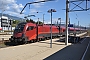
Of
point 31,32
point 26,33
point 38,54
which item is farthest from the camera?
point 31,32

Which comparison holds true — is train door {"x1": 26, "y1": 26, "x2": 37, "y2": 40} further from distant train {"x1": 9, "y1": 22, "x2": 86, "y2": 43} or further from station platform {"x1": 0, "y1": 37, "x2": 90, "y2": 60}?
station platform {"x1": 0, "y1": 37, "x2": 90, "y2": 60}

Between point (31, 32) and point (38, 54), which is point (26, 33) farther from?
point (38, 54)

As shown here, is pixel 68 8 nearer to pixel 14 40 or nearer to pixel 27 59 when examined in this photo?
pixel 14 40

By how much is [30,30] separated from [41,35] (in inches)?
193

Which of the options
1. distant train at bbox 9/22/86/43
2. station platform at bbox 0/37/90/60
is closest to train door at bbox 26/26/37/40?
distant train at bbox 9/22/86/43

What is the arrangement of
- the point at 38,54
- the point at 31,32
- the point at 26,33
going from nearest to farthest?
the point at 38,54 < the point at 26,33 < the point at 31,32

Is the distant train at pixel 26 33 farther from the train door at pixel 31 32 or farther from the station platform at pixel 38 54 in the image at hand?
the station platform at pixel 38 54

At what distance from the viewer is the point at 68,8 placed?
78.3 ft

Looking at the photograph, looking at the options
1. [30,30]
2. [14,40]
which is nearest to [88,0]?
[30,30]

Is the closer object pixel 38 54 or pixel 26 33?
pixel 38 54

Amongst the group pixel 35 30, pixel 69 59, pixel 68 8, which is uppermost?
pixel 68 8

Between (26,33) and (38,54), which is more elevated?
(26,33)

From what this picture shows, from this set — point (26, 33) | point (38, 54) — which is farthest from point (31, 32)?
point (38, 54)

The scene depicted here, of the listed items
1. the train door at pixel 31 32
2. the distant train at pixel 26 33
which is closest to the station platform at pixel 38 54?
the distant train at pixel 26 33
